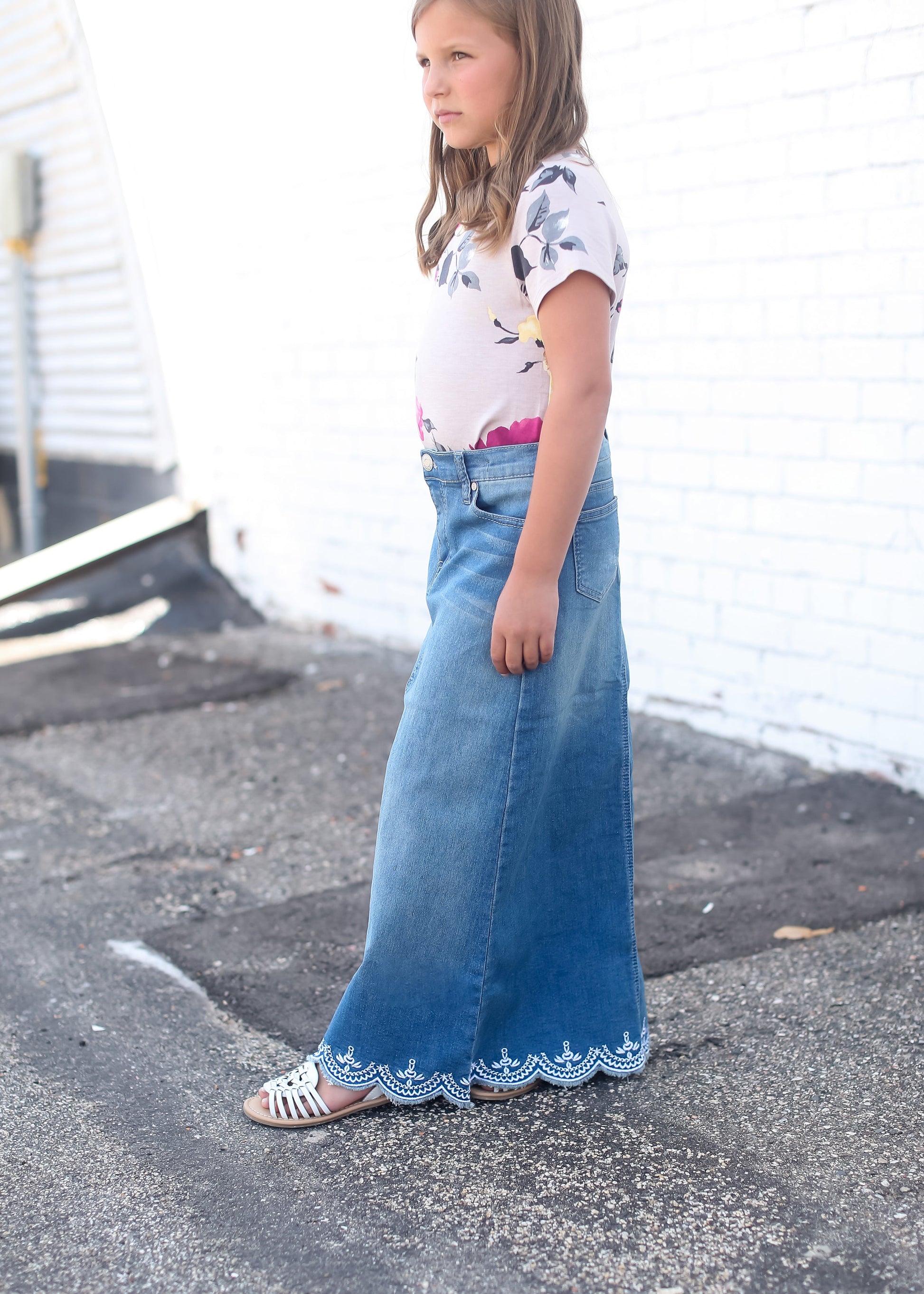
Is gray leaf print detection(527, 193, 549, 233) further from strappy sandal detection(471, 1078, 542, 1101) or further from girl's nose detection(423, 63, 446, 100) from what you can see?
strappy sandal detection(471, 1078, 542, 1101)

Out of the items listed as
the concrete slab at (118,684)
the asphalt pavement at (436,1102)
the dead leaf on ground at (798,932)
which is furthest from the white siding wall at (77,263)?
the dead leaf on ground at (798,932)

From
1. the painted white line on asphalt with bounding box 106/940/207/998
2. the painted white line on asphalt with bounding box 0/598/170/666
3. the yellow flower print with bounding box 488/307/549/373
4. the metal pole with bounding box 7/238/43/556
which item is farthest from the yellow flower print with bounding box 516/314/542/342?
the metal pole with bounding box 7/238/43/556

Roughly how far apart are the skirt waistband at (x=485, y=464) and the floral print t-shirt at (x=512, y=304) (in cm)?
2

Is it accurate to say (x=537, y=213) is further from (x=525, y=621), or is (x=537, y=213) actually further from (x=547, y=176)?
(x=525, y=621)

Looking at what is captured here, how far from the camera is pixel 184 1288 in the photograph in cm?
186

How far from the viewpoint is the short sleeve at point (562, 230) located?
1933mm

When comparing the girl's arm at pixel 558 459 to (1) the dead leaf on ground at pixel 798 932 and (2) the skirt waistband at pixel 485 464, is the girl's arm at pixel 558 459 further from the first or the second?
(1) the dead leaf on ground at pixel 798 932

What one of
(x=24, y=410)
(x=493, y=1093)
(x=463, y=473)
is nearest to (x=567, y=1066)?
(x=493, y=1093)

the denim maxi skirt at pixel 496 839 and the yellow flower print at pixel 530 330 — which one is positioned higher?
the yellow flower print at pixel 530 330

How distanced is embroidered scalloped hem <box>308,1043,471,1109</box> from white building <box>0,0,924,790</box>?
89.6 inches

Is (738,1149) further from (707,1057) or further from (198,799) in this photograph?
(198,799)

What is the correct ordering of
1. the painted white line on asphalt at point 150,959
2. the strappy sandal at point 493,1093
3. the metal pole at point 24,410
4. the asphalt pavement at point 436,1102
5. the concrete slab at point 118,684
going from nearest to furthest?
1. the asphalt pavement at point 436,1102
2. the strappy sandal at point 493,1093
3. the painted white line on asphalt at point 150,959
4. the concrete slab at point 118,684
5. the metal pole at point 24,410

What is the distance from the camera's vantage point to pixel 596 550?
2.15 metres

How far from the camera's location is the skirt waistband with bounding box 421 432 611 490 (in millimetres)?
2078
